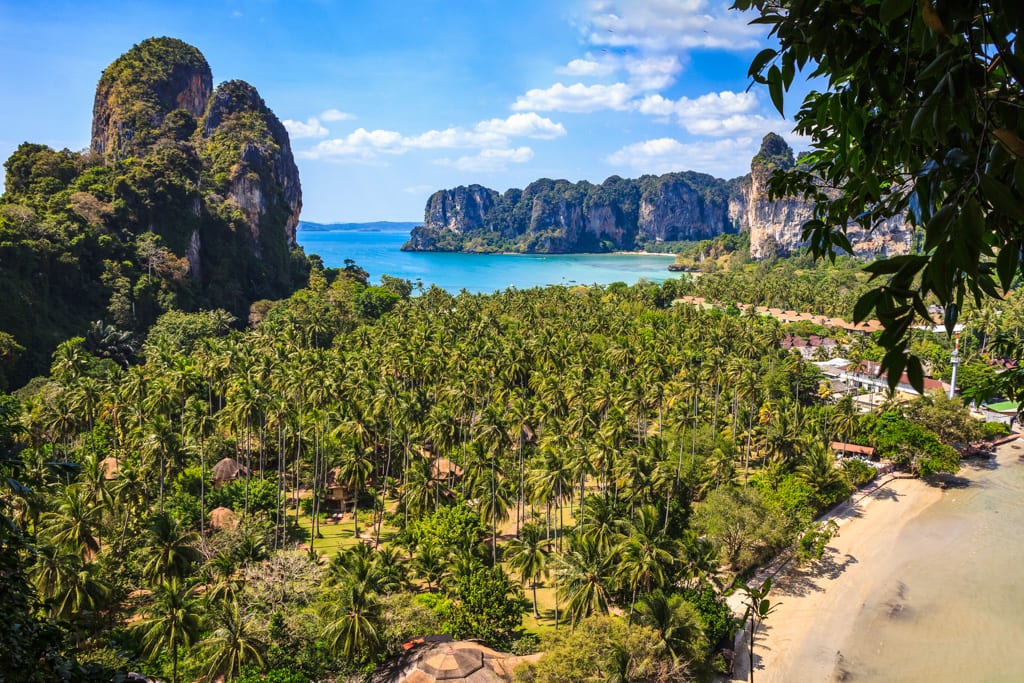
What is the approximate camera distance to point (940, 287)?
1.96 meters

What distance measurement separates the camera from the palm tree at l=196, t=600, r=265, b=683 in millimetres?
21312

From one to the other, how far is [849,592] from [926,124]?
36.5 meters

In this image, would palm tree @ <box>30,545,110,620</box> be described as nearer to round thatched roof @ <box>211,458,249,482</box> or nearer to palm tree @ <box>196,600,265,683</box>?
palm tree @ <box>196,600,265,683</box>

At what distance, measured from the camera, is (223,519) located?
35000 millimetres

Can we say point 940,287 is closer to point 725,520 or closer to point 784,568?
point 725,520

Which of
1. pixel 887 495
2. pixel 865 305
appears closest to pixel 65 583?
pixel 865 305

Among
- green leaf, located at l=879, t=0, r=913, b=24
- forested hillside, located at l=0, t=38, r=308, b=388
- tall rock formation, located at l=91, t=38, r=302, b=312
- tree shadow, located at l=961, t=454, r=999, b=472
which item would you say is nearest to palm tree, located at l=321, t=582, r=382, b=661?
green leaf, located at l=879, t=0, r=913, b=24

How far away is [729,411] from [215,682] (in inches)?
1734

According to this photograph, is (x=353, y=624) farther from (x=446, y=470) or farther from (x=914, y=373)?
(x=446, y=470)

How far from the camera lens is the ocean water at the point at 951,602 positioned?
26281 mm

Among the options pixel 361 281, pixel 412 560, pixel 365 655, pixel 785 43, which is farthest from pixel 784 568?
pixel 361 281

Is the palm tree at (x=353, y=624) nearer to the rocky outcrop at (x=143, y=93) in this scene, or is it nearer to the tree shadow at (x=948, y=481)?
the tree shadow at (x=948, y=481)

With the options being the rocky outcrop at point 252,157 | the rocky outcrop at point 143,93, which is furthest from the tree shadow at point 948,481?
the rocky outcrop at point 143,93

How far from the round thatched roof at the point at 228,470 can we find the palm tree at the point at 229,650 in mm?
19615
